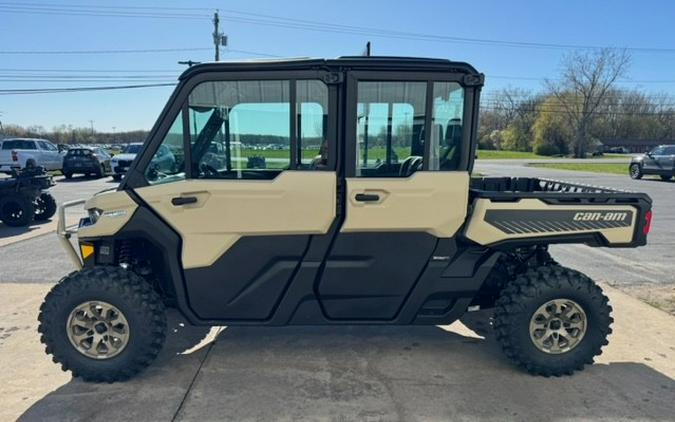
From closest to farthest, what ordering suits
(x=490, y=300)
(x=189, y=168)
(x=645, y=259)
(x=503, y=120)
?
(x=189, y=168), (x=490, y=300), (x=645, y=259), (x=503, y=120)

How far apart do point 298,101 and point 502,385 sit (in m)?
2.58

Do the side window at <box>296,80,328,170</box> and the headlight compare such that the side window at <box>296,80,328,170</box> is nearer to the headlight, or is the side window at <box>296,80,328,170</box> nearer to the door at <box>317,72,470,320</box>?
the door at <box>317,72,470,320</box>

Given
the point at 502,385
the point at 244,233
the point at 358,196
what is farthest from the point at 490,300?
the point at 244,233

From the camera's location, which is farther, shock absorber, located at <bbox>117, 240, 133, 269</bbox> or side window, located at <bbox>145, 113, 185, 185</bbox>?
shock absorber, located at <bbox>117, 240, 133, 269</bbox>

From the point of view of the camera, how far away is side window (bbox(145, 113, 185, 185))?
295 cm

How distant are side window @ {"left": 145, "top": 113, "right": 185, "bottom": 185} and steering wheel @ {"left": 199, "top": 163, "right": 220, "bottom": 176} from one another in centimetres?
13

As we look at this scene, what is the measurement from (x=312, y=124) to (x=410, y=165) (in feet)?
2.58

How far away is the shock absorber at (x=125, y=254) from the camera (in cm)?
328

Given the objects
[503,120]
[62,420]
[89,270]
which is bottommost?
[62,420]

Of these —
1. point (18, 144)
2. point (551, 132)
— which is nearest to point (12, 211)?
point (18, 144)

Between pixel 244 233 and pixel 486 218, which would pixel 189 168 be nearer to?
pixel 244 233

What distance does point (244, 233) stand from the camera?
302 centimetres

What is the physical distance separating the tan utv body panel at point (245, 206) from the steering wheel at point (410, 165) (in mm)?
529

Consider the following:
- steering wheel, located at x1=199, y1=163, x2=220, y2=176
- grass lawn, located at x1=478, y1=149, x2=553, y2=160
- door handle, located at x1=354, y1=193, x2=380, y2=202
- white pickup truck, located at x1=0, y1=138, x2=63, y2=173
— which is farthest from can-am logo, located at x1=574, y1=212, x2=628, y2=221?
grass lawn, located at x1=478, y1=149, x2=553, y2=160
